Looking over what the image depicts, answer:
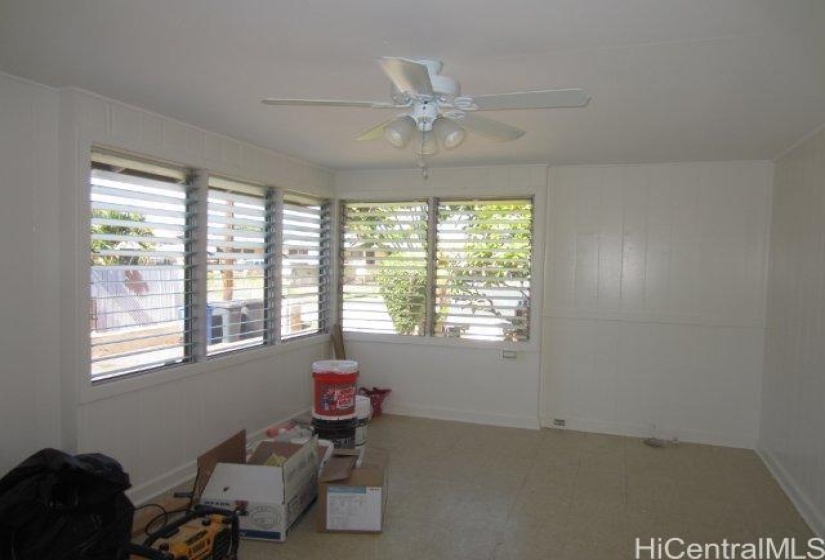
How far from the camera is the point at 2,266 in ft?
8.20

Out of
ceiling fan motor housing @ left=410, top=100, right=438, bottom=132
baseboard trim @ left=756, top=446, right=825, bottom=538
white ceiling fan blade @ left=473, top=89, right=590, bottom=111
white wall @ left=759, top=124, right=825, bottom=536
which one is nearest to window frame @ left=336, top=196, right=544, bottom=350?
white wall @ left=759, top=124, right=825, bottom=536

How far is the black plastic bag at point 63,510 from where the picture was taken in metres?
1.93

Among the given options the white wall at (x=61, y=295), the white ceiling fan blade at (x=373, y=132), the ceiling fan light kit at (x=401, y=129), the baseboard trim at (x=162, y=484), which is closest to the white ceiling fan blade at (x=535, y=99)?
the ceiling fan light kit at (x=401, y=129)

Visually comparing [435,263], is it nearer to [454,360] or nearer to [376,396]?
[454,360]

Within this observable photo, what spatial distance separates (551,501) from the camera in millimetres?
3240

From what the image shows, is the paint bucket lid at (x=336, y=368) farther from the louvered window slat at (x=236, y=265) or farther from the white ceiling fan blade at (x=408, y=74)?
the white ceiling fan blade at (x=408, y=74)

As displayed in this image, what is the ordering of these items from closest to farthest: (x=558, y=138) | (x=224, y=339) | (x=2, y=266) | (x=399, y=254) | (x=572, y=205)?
(x=2, y=266) → (x=558, y=138) → (x=224, y=339) → (x=572, y=205) → (x=399, y=254)

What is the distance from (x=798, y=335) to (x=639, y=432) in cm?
150

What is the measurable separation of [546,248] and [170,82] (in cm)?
321

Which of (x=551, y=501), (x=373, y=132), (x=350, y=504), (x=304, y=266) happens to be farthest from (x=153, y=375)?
(x=551, y=501)

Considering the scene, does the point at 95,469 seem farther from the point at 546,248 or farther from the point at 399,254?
the point at 546,248

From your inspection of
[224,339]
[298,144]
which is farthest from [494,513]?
[298,144]

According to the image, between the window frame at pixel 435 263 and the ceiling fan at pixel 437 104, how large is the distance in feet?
7.75

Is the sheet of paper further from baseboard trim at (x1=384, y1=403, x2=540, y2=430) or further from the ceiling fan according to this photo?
baseboard trim at (x1=384, y1=403, x2=540, y2=430)
